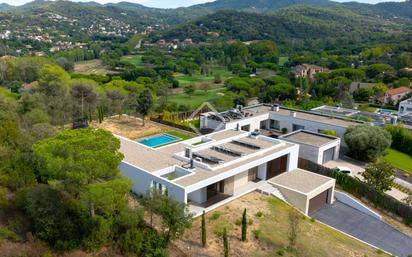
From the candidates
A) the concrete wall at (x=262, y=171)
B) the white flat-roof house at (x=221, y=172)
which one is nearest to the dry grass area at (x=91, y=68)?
the white flat-roof house at (x=221, y=172)

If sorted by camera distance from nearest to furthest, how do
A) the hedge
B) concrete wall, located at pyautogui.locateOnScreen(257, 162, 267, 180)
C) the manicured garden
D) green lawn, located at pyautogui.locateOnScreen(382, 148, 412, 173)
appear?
concrete wall, located at pyautogui.locateOnScreen(257, 162, 267, 180) → green lawn, located at pyautogui.locateOnScreen(382, 148, 412, 173) → the hedge → the manicured garden

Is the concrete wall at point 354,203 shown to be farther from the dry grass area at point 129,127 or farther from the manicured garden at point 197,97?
the manicured garden at point 197,97

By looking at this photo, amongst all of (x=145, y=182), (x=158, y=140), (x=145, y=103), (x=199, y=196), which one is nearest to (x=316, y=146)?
(x=199, y=196)

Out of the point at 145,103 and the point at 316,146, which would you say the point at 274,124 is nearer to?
the point at 316,146

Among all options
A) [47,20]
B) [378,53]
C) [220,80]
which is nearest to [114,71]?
[220,80]

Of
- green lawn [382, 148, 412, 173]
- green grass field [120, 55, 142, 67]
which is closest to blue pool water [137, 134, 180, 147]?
green lawn [382, 148, 412, 173]

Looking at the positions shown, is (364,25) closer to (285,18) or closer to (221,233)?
(285,18)

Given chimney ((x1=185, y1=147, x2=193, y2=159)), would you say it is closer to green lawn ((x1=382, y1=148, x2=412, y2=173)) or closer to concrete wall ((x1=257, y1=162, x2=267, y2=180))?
concrete wall ((x1=257, y1=162, x2=267, y2=180))
